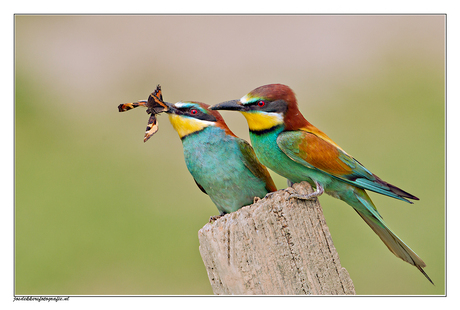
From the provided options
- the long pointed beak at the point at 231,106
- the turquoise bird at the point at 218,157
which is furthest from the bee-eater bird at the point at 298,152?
Result: the turquoise bird at the point at 218,157

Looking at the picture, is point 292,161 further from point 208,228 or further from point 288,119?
point 208,228

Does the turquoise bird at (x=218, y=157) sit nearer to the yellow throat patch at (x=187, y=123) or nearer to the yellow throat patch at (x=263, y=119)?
the yellow throat patch at (x=187, y=123)

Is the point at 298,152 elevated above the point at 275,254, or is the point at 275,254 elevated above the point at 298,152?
the point at 298,152

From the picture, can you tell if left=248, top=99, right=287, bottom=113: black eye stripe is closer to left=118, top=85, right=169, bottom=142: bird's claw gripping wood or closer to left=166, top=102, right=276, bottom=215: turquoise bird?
left=166, top=102, right=276, bottom=215: turquoise bird

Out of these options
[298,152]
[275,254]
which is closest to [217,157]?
[298,152]

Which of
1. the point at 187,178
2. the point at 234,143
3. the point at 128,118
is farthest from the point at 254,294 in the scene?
the point at 128,118

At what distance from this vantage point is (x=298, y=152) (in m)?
2.72

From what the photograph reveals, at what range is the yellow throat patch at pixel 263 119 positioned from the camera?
2799 mm

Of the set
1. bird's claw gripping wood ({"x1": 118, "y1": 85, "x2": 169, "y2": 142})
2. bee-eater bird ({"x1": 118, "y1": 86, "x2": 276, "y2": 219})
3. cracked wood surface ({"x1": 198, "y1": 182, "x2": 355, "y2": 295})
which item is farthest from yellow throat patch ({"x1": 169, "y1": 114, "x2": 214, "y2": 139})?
cracked wood surface ({"x1": 198, "y1": 182, "x2": 355, "y2": 295})

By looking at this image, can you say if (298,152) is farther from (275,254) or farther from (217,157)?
(275,254)

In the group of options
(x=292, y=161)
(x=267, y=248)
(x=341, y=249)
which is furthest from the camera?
(x=341, y=249)

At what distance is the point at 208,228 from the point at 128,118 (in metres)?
5.96

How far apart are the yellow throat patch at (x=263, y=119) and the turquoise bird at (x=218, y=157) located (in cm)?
48

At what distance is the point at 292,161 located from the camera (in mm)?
2801
